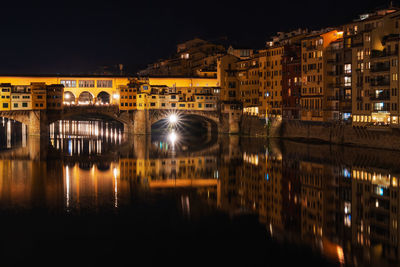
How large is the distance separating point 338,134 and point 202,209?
25337mm

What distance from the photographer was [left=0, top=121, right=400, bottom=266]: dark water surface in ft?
55.8

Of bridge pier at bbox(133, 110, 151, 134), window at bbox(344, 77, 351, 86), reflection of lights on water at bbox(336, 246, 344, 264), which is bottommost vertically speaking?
reflection of lights on water at bbox(336, 246, 344, 264)

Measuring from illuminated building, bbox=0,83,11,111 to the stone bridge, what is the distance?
0.87 metres

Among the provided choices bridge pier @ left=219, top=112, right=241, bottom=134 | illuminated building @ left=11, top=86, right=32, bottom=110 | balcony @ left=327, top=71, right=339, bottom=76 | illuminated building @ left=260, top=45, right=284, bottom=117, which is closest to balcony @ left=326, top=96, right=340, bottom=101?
balcony @ left=327, top=71, right=339, bottom=76

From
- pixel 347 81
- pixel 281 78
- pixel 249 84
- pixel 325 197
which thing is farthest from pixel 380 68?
pixel 249 84

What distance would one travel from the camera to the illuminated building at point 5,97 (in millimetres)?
57375

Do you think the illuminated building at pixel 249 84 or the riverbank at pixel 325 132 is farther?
the illuminated building at pixel 249 84

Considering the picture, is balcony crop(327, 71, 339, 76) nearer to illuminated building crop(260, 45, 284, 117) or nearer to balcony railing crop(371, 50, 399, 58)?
balcony railing crop(371, 50, 399, 58)

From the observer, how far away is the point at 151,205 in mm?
23797

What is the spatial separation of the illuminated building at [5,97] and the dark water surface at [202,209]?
62.4 ft

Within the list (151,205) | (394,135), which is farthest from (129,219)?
(394,135)

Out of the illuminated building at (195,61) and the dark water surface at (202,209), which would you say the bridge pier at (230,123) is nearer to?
the illuminated building at (195,61)

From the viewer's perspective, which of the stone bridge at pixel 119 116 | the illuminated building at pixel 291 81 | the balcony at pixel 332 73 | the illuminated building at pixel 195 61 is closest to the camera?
the balcony at pixel 332 73

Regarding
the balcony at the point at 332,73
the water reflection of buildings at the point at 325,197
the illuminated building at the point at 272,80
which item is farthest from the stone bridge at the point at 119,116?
the water reflection of buildings at the point at 325,197
